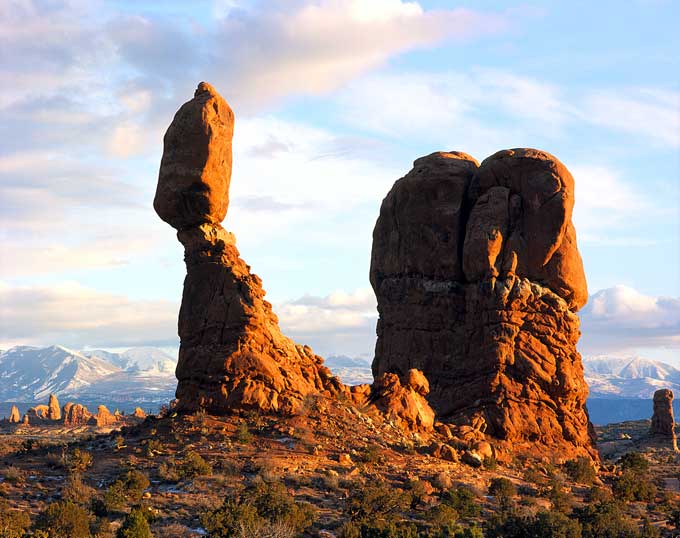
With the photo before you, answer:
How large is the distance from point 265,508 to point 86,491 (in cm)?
634

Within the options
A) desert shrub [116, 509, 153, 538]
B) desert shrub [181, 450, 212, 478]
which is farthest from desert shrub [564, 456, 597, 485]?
desert shrub [116, 509, 153, 538]

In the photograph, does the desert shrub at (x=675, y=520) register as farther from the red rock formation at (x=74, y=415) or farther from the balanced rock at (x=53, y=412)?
the balanced rock at (x=53, y=412)

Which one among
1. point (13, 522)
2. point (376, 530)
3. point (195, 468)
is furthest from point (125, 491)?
point (376, 530)

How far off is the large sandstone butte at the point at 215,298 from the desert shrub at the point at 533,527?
10.9m

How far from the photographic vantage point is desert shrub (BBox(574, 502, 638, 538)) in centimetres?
3288

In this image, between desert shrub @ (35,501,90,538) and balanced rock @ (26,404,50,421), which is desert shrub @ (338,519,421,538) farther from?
balanced rock @ (26,404,50,421)

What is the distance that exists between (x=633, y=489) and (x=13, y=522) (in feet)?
84.7

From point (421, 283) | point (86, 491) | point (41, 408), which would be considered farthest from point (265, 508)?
point (41, 408)

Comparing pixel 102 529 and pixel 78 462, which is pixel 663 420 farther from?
pixel 102 529

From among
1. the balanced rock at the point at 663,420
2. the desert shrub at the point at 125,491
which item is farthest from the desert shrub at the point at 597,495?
the balanced rock at the point at 663,420

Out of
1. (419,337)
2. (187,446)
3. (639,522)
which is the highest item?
(419,337)

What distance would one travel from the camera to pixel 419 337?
51688 millimetres

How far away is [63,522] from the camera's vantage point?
28.5 m

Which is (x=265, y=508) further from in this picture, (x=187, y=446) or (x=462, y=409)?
(x=462, y=409)
